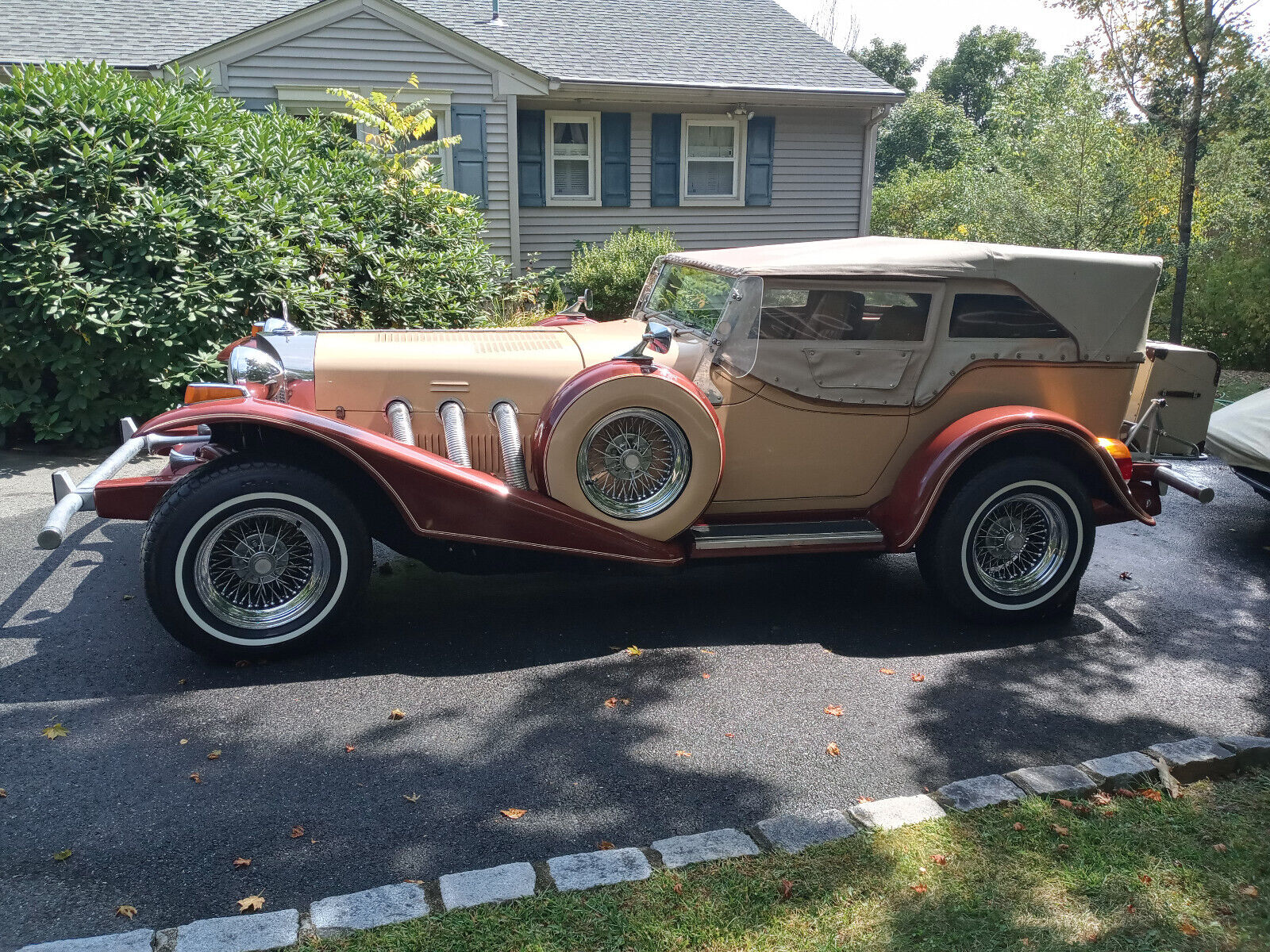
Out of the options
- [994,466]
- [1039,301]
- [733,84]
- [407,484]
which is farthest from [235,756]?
[733,84]

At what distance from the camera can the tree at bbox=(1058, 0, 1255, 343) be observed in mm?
11219

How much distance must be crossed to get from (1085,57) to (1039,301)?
10.2m

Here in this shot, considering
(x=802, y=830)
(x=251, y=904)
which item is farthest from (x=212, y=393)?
(x=802, y=830)

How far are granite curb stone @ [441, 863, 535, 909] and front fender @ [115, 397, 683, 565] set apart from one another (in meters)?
1.79

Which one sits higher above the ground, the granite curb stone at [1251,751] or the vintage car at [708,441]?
the vintage car at [708,441]

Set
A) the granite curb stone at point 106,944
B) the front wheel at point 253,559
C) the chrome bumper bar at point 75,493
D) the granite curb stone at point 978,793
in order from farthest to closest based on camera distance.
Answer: the front wheel at point 253,559 < the chrome bumper bar at point 75,493 < the granite curb stone at point 978,793 < the granite curb stone at point 106,944

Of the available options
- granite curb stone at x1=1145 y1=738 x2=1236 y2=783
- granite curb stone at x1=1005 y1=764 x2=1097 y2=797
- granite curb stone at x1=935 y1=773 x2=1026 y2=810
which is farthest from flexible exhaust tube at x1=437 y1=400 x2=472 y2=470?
granite curb stone at x1=1145 y1=738 x2=1236 y2=783

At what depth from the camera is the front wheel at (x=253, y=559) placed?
412 centimetres

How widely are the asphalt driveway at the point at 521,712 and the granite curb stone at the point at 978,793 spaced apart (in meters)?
0.16

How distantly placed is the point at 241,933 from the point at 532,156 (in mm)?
13582

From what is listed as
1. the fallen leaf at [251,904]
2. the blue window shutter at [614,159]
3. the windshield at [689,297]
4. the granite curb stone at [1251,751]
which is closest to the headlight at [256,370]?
the windshield at [689,297]

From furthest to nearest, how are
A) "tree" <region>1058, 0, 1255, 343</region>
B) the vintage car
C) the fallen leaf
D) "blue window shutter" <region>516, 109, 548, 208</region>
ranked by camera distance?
"blue window shutter" <region>516, 109, 548, 208</region>, "tree" <region>1058, 0, 1255, 343</region>, the vintage car, the fallen leaf

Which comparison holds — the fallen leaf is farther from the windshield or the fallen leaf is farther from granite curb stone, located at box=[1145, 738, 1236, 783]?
the windshield

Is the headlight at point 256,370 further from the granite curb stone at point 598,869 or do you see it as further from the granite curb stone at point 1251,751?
the granite curb stone at point 1251,751
